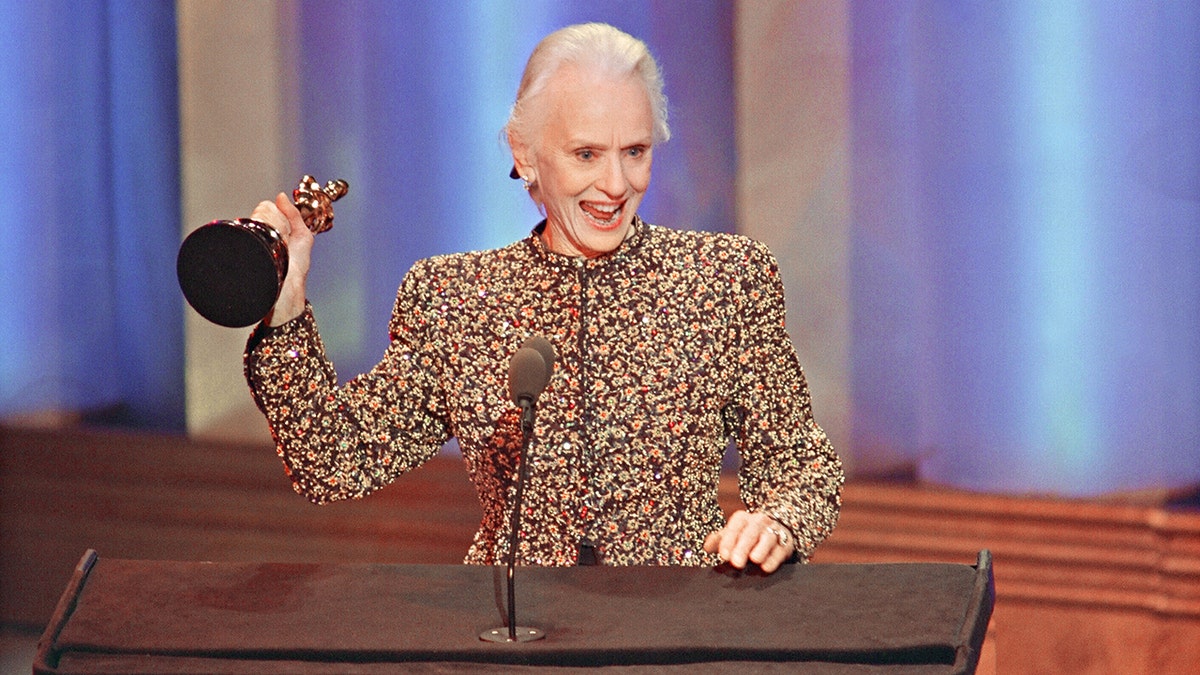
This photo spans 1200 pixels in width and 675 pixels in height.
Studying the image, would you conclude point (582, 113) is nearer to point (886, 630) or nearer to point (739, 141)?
point (886, 630)

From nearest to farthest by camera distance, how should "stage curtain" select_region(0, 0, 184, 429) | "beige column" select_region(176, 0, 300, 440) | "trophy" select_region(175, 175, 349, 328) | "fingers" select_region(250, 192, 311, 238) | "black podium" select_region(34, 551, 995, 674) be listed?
Answer: 1. "black podium" select_region(34, 551, 995, 674)
2. "trophy" select_region(175, 175, 349, 328)
3. "fingers" select_region(250, 192, 311, 238)
4. "beige column" select_region(176, 0, 300, 440)
5. "stage curtain" select_region(0, 0, 184, 429)

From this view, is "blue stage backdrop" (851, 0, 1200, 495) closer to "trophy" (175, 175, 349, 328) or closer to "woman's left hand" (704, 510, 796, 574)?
"woman's left hand" (704, 510, 796, 574)

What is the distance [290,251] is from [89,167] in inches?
103

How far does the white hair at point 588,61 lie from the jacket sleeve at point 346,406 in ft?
1.08

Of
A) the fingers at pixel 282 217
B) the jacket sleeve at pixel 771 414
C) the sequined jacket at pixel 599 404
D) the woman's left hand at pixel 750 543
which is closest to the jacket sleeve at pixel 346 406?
the sequined jacket at pixel 599 404

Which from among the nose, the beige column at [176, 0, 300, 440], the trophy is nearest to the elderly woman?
the nose

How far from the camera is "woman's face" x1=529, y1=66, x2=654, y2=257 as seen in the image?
6.72 feet

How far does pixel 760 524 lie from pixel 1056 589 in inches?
74.1

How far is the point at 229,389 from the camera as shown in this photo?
4.25 meters

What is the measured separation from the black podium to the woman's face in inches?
23.4

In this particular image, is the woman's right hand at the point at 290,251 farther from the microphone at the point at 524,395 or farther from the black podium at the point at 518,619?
the microphone at the point at 524,395

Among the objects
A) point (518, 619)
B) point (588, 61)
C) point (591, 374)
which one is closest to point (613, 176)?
point (588, 61)

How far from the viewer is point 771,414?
2109mm

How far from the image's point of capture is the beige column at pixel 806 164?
3.49 meters
